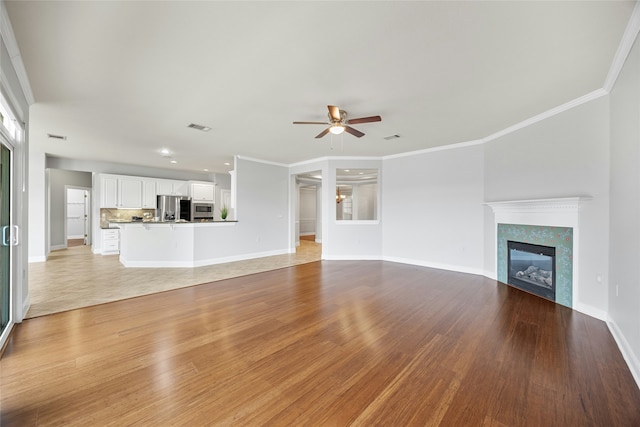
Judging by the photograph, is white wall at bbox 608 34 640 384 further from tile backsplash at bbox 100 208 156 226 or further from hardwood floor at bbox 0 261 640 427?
tile backsplash at bbox 100 208 156 226

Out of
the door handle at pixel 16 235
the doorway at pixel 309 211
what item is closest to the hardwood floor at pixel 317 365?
the door handle at pixel 16 235

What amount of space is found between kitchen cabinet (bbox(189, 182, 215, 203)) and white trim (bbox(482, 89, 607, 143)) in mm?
8459

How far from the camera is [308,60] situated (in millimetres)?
2400

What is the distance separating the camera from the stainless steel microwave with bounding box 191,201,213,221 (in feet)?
28.8

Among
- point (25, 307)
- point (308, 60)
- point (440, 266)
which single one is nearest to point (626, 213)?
point (308, 60)

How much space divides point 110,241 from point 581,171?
10.3m

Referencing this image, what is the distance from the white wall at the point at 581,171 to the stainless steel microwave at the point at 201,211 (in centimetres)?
862

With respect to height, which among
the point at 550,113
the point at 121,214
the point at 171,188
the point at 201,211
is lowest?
the point at 121,214

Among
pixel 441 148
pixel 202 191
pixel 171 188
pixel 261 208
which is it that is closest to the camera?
pixel 441 148

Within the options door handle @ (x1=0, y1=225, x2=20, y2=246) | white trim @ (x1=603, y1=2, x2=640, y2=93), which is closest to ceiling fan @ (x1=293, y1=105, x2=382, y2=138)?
white trim @ (x1=603, y1=2, x2=640, y2=93)

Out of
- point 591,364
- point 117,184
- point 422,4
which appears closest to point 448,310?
point 591,364

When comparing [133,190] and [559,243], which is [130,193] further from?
[559,243]

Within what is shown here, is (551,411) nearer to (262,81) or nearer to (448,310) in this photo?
(448,310)

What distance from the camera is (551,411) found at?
1.60m
